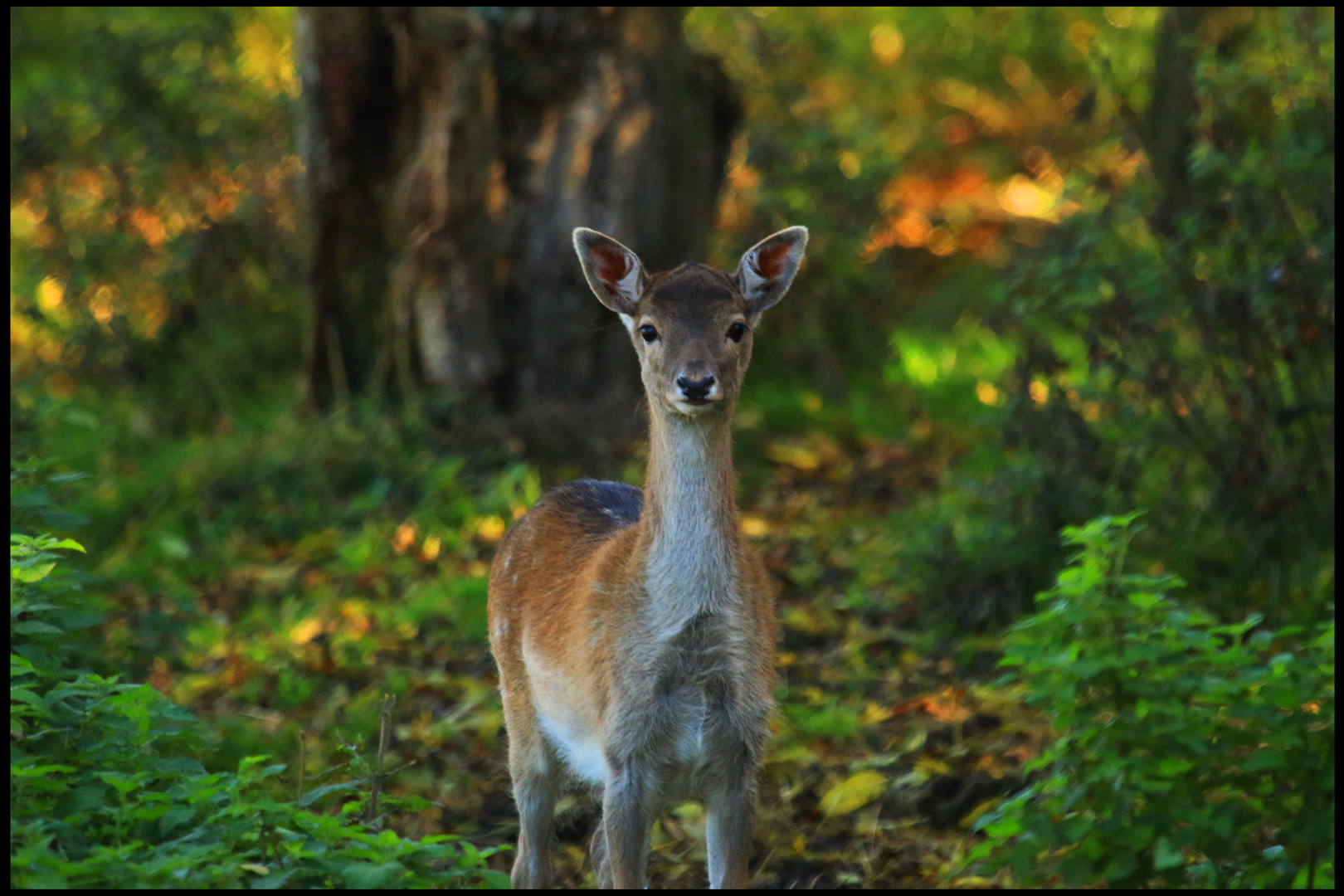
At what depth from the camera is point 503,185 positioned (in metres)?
9.07

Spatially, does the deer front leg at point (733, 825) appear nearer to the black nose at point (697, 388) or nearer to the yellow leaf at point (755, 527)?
the black nose at point (697, 388)

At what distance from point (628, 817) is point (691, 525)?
87cm

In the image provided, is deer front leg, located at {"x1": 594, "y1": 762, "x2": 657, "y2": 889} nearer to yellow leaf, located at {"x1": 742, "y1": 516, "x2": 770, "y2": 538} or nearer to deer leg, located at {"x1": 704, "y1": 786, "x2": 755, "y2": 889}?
deer leg, located at {"x1": 704, "y1": 786, "x2": 755, "y2": 889}

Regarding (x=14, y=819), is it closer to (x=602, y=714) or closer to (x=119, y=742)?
(x=119, y=742)

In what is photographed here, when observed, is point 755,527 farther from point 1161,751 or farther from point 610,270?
point 1161,751

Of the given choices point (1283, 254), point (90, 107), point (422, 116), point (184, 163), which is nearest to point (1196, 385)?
point (1283, 254)

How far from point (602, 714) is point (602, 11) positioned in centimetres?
582

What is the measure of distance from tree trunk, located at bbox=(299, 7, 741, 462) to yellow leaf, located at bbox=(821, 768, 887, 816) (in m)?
3.40

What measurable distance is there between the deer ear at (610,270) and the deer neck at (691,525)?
1.57 feet

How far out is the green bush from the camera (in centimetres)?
327

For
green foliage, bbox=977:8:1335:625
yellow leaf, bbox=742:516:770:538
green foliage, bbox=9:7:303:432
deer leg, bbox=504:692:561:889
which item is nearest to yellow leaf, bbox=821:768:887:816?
deer leg, bbox=504:692:561:889

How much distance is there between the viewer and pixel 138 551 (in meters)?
8.16

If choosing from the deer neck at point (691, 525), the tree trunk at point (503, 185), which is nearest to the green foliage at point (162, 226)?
the tree trunk at point (503, 185)

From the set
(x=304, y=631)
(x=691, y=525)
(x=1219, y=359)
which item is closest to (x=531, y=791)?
(x=691, y=525)
